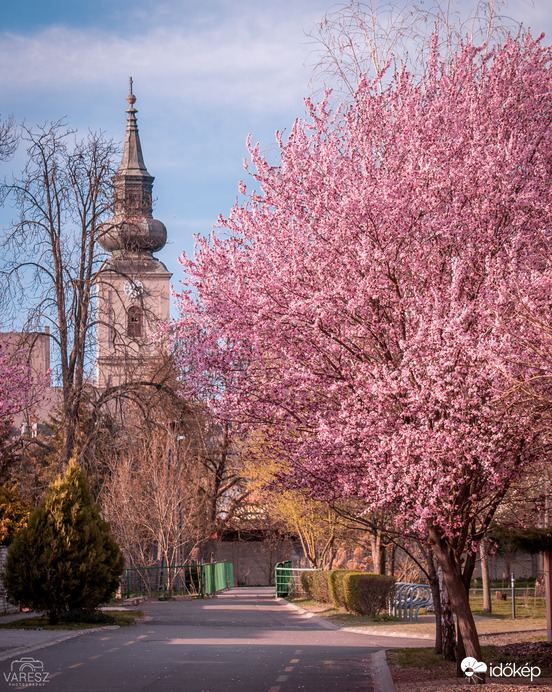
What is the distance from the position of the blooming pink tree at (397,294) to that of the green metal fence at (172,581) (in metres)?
20.9

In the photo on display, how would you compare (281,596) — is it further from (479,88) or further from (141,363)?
(479,88)

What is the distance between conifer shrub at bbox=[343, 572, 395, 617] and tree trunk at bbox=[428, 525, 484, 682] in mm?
11913

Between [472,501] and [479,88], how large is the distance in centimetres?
508

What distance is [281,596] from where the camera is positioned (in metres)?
36.0

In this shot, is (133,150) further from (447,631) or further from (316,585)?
(447,631)

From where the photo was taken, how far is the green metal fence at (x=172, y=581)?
32031 millimetres

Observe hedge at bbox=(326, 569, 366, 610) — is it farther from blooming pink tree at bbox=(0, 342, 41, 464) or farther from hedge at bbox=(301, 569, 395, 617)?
blooming pink tree at bbox=(0, 342, 41, 464)

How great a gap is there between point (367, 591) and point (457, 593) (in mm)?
12286

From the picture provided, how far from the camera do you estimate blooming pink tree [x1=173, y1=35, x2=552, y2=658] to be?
30.9 feet

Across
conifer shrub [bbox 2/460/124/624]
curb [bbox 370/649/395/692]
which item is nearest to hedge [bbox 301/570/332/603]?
conifer shrub [bbox 2/460/124/624]

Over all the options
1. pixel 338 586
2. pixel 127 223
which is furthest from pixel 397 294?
pixel 338 586

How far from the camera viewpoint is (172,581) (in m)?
32.3

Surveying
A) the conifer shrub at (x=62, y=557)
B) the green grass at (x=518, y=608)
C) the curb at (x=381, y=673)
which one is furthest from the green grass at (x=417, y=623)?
the conifer shrub at (x=62, y=557)

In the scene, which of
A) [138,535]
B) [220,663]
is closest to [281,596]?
[138,535]
